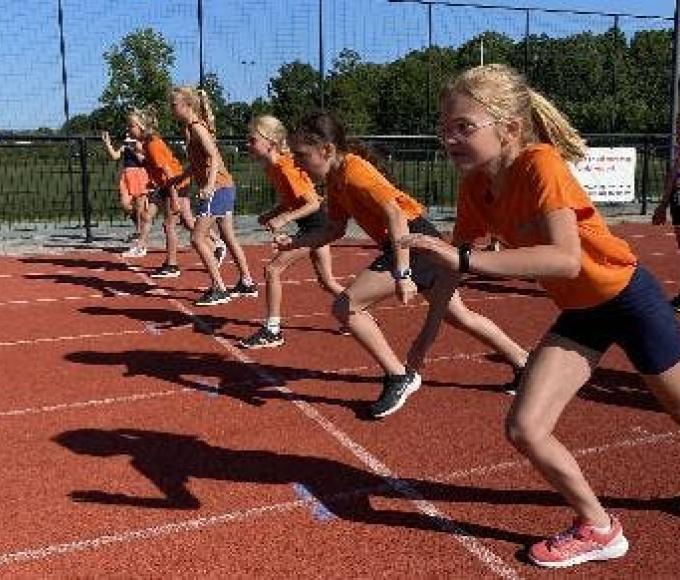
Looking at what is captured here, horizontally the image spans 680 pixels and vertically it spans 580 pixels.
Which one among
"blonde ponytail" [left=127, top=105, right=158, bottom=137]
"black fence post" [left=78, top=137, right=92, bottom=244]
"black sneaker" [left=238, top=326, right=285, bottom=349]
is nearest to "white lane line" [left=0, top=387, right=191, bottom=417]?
"black sneaker" [left=238, top=326, right=285, bottom=349]

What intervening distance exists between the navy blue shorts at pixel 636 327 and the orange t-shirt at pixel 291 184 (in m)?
4.08

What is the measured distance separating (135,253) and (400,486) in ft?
28.7

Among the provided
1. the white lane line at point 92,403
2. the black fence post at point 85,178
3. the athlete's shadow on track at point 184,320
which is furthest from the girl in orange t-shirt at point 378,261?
the black fence post at point 85,178

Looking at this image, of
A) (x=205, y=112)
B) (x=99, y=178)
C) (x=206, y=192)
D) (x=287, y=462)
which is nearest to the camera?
(x=287, y=462)

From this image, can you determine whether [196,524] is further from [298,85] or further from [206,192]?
[298,85]

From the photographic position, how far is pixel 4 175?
63.8ft

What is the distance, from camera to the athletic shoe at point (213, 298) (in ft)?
28.0

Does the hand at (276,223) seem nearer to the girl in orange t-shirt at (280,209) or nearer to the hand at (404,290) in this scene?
the girl in orange t-shirt at (280,209)

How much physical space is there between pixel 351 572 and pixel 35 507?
1596 mm

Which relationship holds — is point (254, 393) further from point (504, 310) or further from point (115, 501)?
point (504, 310)

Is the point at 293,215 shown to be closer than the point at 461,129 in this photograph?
No

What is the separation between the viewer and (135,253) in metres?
12.0

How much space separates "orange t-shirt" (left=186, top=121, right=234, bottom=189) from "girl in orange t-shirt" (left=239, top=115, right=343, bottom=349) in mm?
1290

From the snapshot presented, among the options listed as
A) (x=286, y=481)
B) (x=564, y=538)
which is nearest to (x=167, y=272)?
(x=286, y=481)
